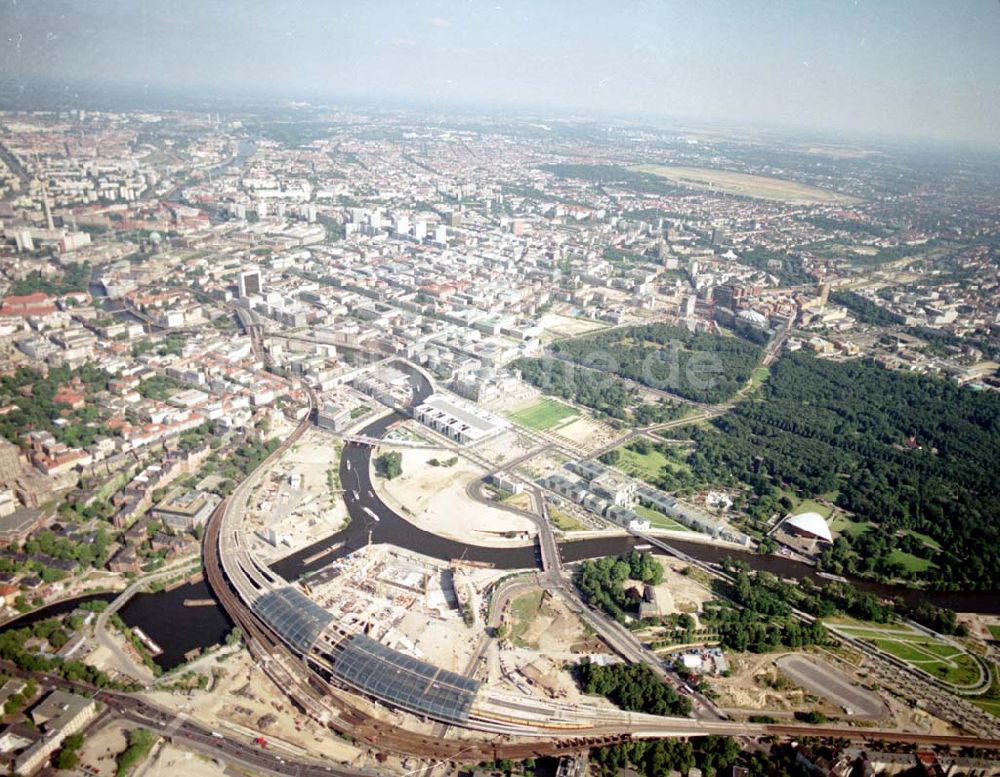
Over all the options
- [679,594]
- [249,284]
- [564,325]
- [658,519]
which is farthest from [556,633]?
[249,284]

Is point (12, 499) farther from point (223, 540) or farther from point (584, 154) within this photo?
point (584, 154)

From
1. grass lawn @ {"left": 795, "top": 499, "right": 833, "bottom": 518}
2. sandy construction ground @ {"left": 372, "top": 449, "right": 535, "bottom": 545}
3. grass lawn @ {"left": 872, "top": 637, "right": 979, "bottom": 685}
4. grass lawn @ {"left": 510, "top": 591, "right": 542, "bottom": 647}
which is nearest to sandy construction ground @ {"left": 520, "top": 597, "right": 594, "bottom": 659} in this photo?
grass lawn @ {"left": 510, "top": 591, "right": 542, "bottom": 647}

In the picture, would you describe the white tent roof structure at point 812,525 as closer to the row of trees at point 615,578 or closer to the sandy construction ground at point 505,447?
the row of trees at point 615,578

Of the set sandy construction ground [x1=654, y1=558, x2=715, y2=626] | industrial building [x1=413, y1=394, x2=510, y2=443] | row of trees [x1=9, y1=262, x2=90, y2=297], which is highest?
row of trees [x1=9, y1=262, x2=90, y2=297]

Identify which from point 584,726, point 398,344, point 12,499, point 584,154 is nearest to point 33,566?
point 12,499

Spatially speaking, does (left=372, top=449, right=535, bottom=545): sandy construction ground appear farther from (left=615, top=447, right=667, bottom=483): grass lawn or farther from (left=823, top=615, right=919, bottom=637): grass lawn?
(left=823, top=615, right=919, bottom=637): grass lawn

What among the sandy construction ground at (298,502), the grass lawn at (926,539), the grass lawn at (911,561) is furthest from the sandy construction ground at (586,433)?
the grass lawn at (926,539)

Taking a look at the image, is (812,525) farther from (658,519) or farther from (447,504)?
(447,504)
